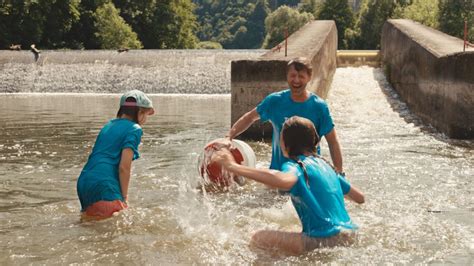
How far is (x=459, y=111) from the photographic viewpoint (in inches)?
437

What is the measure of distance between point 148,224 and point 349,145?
5462mm

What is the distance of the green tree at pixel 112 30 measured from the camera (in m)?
44.3

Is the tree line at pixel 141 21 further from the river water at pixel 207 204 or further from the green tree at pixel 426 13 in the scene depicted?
the river water at pixel 207 204

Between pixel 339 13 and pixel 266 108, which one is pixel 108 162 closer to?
pixel 266 108

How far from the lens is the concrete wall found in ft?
36.2

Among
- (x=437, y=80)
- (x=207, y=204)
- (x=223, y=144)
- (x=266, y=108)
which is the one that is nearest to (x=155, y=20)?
(x=437, y=80)

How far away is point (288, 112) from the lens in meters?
6.39

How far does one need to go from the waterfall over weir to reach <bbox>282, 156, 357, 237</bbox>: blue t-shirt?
19523 millimetres

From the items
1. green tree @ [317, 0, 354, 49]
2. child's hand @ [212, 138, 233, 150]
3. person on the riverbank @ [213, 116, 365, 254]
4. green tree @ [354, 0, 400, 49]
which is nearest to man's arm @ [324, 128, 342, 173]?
child's hand @ [212, 138, 233, 150]

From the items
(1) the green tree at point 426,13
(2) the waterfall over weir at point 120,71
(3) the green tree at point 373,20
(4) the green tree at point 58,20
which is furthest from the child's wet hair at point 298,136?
(3) the green tree at point 373,20

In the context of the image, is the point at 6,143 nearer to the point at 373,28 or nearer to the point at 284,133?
the point at 284,133

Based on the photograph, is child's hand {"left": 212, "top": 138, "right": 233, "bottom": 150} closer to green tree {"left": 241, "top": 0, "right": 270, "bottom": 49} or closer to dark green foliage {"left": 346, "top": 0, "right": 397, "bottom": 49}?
dark green foliage {"left": 346, "top": 0, "right": 397, "bottom": 49}

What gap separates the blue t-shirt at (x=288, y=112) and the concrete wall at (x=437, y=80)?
5.57 metres

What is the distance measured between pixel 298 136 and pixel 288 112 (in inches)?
75.9
